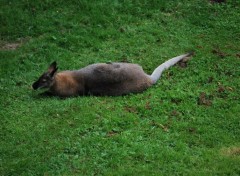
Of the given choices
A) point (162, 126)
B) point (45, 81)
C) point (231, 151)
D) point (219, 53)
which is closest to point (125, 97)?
point (162, 126)

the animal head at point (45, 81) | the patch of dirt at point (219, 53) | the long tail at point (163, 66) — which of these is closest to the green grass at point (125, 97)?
the patch of dirt at point (219, 53)

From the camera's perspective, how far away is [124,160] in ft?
22.4

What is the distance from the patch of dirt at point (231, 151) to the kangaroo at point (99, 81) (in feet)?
7.68

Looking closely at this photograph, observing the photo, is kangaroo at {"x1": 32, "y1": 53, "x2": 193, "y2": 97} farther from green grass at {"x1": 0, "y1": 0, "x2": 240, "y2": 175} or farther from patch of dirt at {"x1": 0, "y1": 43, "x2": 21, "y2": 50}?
patch of dirt at {"x1": 0, "y1": 43, "x2": 21, "y2": 50}

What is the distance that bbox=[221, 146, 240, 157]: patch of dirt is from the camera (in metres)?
6.98

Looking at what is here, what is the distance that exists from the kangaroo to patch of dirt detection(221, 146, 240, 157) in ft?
7.68

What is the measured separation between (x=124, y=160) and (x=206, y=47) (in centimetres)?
480

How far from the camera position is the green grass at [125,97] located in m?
6.89

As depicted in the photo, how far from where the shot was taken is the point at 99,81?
29.5 ft

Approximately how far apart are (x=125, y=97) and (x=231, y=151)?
240cm

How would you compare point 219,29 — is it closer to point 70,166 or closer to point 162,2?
point 162,2

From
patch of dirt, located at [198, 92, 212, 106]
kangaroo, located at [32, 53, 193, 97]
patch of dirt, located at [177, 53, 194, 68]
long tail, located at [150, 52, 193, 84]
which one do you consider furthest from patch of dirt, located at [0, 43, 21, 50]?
patch of dirt, located at [198, 92, 212, 106]

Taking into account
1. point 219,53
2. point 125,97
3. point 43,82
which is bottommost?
point 125,97

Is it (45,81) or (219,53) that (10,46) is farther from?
(219,53)
